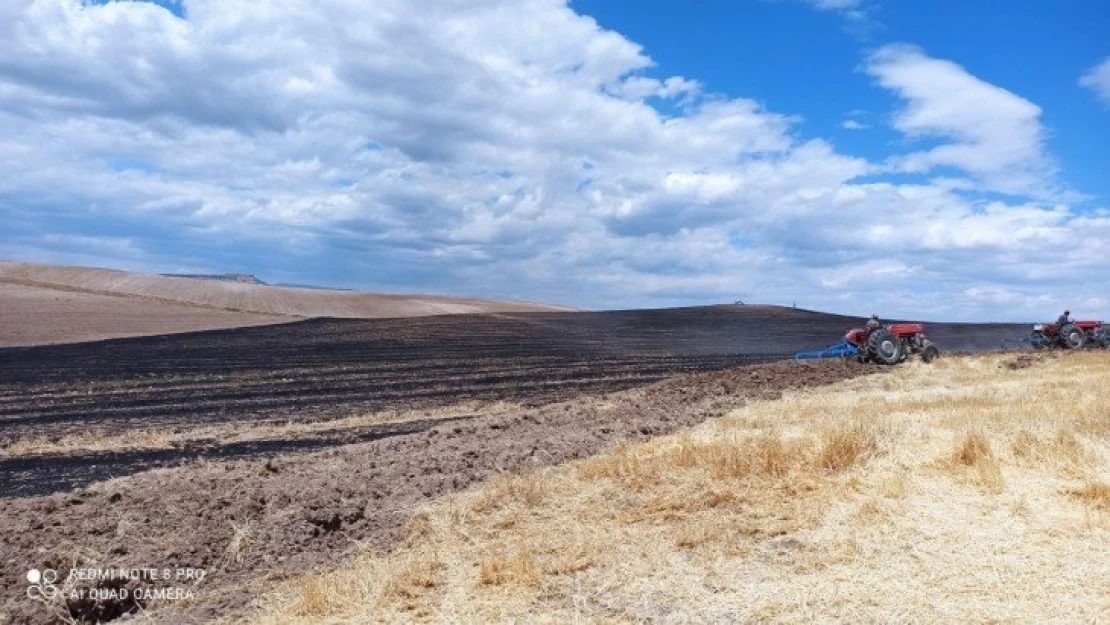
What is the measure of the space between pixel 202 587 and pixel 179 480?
356 centimetres

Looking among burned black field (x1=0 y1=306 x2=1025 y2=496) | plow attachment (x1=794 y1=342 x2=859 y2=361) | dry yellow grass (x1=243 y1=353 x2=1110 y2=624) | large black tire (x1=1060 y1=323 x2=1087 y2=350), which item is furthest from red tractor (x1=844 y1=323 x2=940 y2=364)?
dry yellow grass (x1=243 y1=353 x2=1110 y2=624)

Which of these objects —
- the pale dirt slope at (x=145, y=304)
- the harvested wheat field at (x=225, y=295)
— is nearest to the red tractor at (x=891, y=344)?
the pale dirt slope at (x=145, y=304)

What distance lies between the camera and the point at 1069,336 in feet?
101

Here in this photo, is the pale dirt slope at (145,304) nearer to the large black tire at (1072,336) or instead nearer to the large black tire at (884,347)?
the large black tire at (884,347)

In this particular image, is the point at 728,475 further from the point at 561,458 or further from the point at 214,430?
the point at 214,430

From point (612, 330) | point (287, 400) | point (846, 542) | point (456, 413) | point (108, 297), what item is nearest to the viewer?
point (846, 542)

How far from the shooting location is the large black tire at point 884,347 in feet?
81.8

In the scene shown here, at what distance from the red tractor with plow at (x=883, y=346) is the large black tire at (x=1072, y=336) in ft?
26.5

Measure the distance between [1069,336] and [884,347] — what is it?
10.9 metres

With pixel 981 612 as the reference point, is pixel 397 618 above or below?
below

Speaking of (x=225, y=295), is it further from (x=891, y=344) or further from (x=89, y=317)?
(x=891, y=344)

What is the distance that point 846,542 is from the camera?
7367mm

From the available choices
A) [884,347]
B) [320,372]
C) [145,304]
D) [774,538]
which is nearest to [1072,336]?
[884,347]

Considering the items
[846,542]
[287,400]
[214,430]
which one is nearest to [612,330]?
[287,400]
